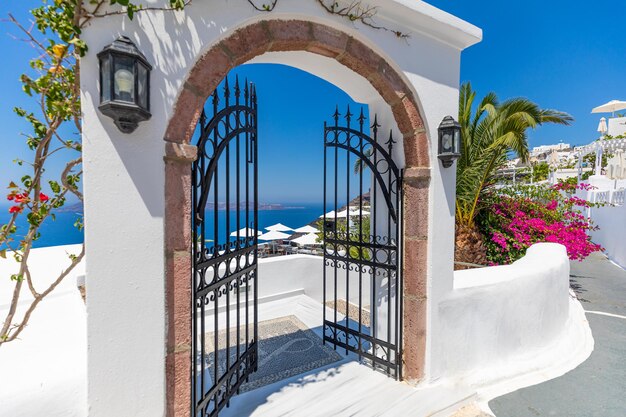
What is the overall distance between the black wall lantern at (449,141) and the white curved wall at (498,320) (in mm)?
1506

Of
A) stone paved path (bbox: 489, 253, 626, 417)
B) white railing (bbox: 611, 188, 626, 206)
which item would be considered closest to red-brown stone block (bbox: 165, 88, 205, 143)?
stone paved path (bbox: 489, 253, 626, 417)

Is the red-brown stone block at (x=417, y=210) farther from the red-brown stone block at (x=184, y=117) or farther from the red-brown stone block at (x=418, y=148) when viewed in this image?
the red-brown stone block at (x=184, y=117)

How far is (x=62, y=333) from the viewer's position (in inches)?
82.7

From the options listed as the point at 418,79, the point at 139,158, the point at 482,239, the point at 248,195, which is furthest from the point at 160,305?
the point at 482,239

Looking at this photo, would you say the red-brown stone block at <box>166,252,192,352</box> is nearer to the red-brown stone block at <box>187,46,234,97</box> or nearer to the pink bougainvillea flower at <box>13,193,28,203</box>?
the pink bougainvillea flower at <box>13,193,28,203</box>

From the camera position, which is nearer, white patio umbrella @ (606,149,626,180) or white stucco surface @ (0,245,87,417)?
white stucco surface @ (0,245,87,417)

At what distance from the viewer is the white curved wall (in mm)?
3295

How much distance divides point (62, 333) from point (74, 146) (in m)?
1.38

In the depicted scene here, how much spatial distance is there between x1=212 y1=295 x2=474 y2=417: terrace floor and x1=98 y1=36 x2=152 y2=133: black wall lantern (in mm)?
2642

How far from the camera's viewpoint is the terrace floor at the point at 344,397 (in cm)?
271

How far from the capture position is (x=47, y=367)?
1.73 metres

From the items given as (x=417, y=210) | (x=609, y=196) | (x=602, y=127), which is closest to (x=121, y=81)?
(x=417, y=210)

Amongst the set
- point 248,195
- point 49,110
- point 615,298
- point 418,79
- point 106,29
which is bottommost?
point 615,298

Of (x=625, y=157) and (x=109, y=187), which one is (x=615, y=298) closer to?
(x=109, y=187)
